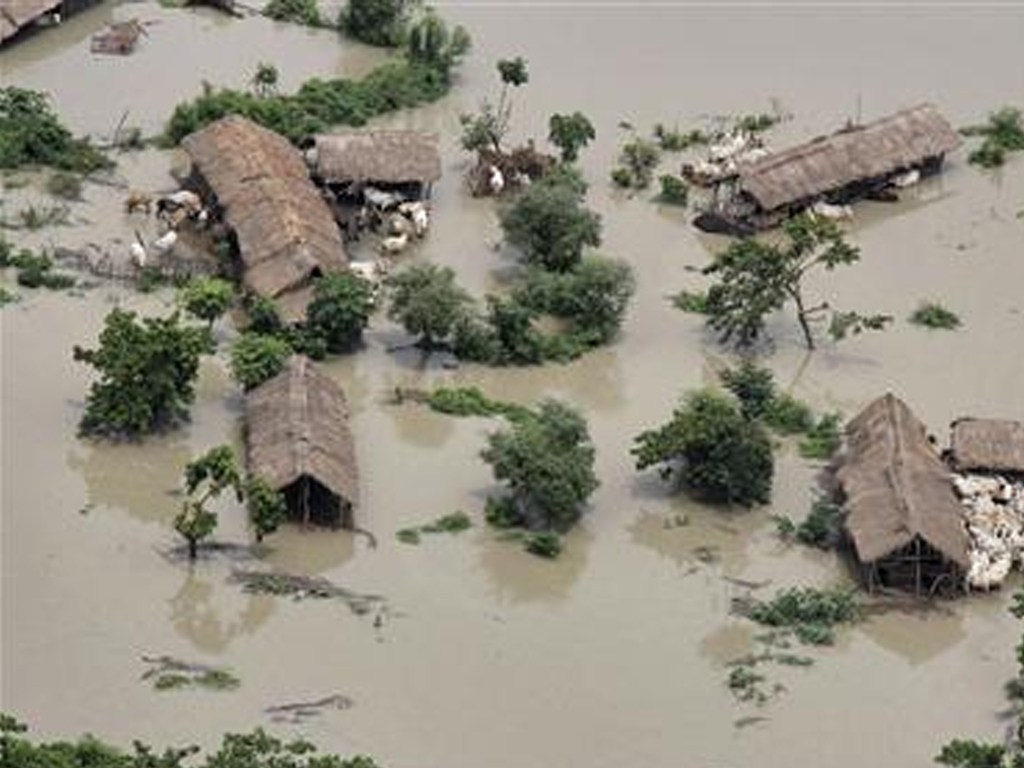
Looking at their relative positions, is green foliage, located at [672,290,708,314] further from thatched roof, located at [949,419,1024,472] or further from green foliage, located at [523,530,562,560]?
green foliage, located at [523,530,562,560]

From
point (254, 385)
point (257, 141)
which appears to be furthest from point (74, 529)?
point (257, 141)

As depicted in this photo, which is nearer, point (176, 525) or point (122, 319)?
point (176, 525)

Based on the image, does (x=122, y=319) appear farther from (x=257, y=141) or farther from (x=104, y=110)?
(x=104, y=110)

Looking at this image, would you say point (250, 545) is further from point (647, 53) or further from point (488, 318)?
point (647, 53)

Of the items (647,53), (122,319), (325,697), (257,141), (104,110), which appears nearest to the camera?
(325,697)

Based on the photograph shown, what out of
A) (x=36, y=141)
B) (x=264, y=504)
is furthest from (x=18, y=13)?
(x=264, y=504)

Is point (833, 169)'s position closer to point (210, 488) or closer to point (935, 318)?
point (935, 318)

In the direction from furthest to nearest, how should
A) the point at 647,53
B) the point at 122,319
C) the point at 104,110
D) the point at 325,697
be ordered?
the point at 647,53
the point at 104,110
the point at 122,319
the point at 325,697

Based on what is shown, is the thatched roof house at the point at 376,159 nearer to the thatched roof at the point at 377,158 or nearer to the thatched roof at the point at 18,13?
the thatched roof at the point at 377,158
